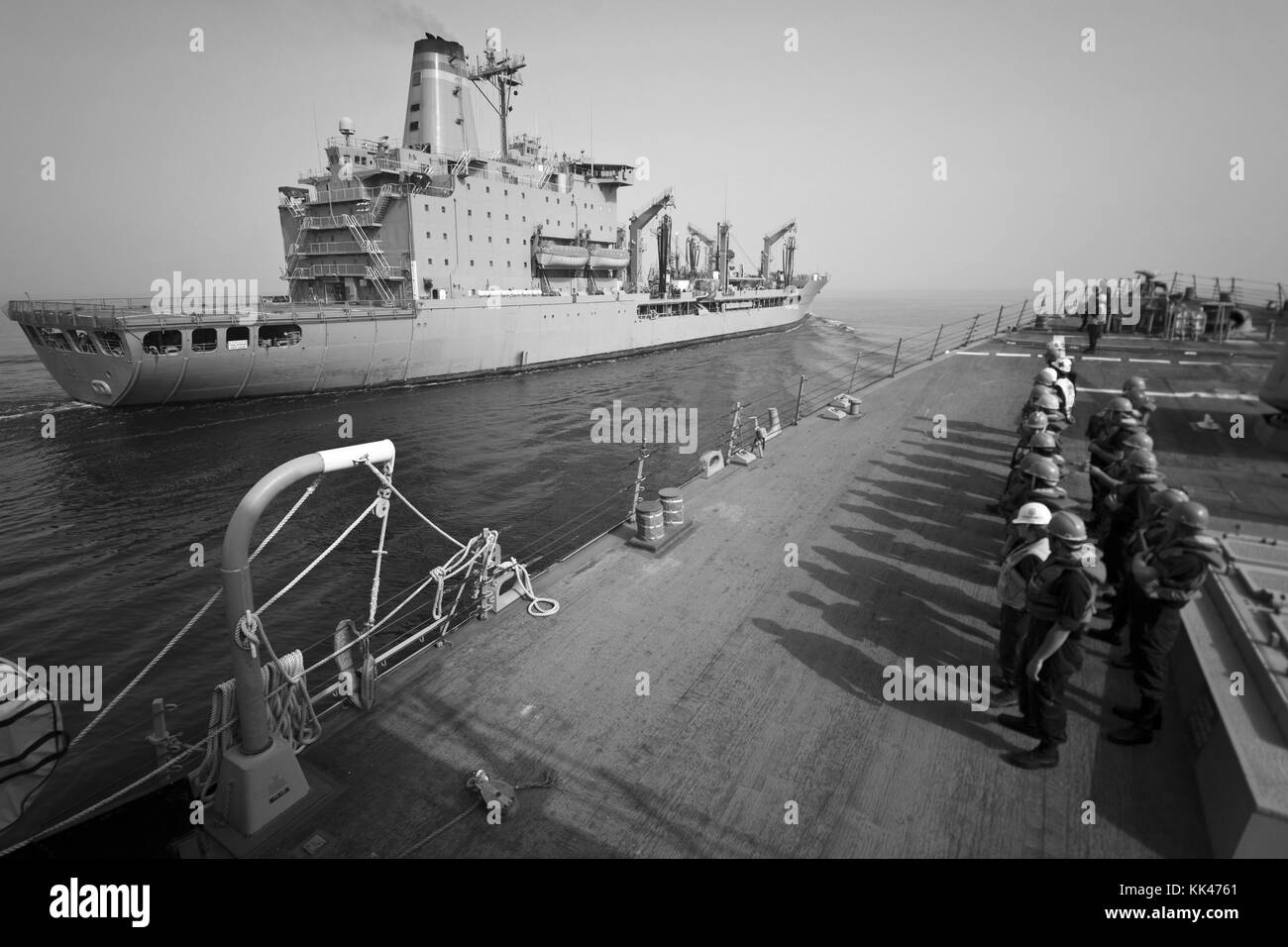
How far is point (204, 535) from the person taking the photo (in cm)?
1441

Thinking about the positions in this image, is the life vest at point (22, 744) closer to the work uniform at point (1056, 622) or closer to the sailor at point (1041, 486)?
the work uniform at point (1056, 622)

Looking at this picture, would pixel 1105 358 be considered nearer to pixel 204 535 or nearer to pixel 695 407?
pixel 695 407

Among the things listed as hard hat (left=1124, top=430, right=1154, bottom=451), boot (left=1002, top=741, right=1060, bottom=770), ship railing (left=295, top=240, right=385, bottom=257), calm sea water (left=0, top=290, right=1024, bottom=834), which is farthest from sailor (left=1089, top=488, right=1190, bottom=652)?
ship railing (left=295, top=240, right=385, bottom=257)

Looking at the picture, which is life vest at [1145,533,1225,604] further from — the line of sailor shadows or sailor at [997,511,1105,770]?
the line of sailor shadows

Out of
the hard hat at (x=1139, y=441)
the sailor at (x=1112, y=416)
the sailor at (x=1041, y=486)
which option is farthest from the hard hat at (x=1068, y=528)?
the sailor at (x=1112, y=416)

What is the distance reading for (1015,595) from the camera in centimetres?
451

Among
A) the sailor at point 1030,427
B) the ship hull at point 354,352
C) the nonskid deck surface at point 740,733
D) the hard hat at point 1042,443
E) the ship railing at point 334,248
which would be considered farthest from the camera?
the ship railing at point 334,248

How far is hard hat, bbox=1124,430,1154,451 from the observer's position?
19.4ft

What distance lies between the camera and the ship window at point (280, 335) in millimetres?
26609

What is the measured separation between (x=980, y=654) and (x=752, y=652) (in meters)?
2.05

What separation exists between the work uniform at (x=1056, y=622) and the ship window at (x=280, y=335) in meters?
30.1

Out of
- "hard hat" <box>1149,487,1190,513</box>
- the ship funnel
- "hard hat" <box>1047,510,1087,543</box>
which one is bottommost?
"hard hat" <box>1047,510,1087,543</box>

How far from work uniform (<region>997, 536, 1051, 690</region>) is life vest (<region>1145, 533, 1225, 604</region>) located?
0.63 m

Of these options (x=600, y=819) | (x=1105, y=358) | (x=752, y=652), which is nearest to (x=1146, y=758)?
(x=752, y=652)
